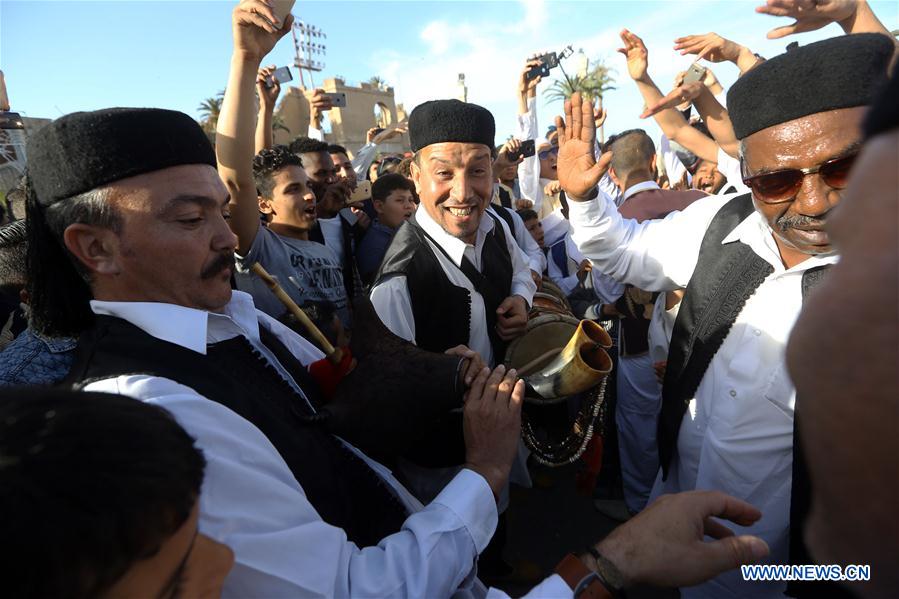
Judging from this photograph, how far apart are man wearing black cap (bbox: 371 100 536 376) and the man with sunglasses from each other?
947 millimetres

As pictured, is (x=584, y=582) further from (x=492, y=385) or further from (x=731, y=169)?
(x=731, y=169)

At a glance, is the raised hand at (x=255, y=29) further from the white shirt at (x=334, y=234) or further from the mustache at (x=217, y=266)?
the white shirt at (x=334, y=234)

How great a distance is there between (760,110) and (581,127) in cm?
82

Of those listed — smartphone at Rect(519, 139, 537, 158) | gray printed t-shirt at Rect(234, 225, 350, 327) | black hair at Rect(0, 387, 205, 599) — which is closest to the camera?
black hair at Rect(0, 387, 205, 599)

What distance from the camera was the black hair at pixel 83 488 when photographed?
0.56m

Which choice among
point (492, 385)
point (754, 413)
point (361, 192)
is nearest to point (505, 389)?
point (492, 385)

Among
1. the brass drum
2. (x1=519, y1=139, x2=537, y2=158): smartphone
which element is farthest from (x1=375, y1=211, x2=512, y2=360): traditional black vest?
(x1=519, y1=139, x2=537, y2=158): smartphone

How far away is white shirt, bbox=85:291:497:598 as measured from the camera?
0.98m

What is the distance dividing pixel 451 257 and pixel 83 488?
Result: 2.15 m

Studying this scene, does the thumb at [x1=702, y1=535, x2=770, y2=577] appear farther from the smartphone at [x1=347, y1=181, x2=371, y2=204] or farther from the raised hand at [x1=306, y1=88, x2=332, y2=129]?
the raised hand at [x1=306, y1=88, x2=332, y2=129]

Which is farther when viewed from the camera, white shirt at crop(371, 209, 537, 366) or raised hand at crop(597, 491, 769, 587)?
Result: white shirt at crop(371, 209, 537, 366)

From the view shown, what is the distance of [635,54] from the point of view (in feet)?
11.4

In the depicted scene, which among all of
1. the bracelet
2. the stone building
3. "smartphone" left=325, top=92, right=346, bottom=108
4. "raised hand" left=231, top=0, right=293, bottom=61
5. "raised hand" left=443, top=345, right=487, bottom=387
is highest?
the stone building

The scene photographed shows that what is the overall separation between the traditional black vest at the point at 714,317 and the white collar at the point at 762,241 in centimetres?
2
